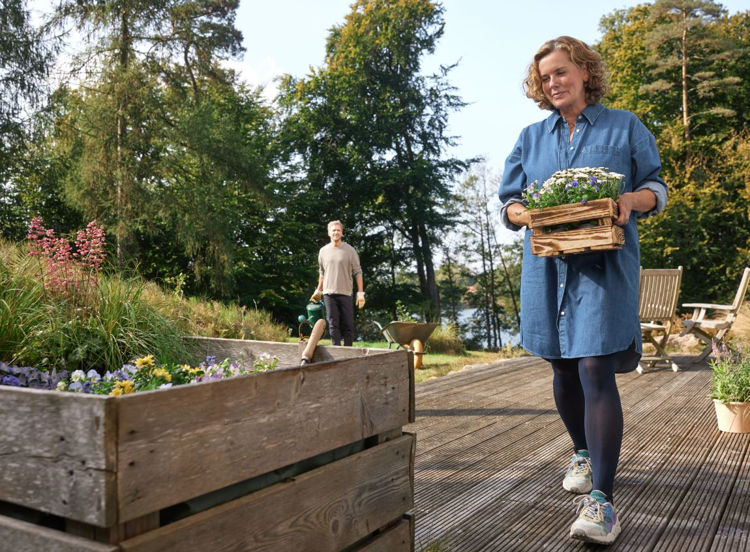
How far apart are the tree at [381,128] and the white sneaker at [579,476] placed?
67.4ft

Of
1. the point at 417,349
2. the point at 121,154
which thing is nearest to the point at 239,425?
the point at 417,349

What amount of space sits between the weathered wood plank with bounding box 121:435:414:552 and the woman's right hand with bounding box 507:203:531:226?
39.0 inches

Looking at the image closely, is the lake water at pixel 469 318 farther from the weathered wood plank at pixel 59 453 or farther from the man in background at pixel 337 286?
the weathered wood plank at pixel 59 453

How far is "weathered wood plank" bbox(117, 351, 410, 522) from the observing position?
1108 mm

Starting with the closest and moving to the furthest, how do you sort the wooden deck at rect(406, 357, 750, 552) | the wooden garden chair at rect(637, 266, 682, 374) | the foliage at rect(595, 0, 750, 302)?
1. the wooden deck at rect(406, 357, 750, 552)
2. the wooden garden chair at rect(637, 266, 682, 374)
3. the foliage at rect(595, 0, 750, 302)

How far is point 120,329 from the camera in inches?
106

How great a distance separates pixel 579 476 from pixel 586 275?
929mm

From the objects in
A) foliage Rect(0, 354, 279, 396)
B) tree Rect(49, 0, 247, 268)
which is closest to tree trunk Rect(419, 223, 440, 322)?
tree Rect(49, 0, 247, 268)

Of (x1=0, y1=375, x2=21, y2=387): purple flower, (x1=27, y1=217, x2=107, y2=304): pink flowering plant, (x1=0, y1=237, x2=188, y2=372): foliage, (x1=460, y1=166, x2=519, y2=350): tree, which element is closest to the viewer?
(x1=0, y1=375, x2=21, y2=387): purple flower

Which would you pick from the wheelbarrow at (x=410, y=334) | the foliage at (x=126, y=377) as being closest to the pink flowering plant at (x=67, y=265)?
the foliage at (x=126, y=377)

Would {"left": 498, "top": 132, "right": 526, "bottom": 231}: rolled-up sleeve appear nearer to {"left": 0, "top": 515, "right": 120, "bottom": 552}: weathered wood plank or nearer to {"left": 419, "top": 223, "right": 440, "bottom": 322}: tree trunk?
{"left": 0, "top": 515, "right": 120, "bottom": 552}: weathered wood plank

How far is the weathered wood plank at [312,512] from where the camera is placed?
1.22 meters

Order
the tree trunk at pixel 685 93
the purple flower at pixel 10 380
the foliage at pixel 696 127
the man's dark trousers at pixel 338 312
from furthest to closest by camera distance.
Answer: the tree trunk at pixel 685 93 < the foliage at pixel 696 127 < the man's dark trousers at pixel 338 312 < the purple flower at pixel 10 380

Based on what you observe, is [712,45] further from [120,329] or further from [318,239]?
[120,329]
